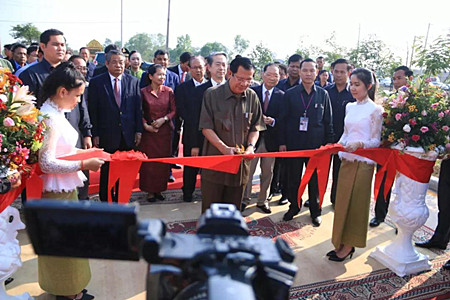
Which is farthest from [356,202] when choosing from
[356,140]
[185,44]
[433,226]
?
[185,44]

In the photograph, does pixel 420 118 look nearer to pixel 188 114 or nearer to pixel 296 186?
pixel 296 186

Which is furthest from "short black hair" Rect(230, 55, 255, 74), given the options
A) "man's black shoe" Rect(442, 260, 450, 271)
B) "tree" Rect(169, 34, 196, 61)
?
"tree" Rect(169, 34, 196, 61)

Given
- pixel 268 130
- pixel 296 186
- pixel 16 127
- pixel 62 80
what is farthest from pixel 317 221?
pixel 16 127

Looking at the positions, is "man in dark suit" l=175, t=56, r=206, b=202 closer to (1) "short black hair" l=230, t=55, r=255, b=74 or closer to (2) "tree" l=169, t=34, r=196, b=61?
(1) "short black hair" l=230, t=55, r=255, b=74

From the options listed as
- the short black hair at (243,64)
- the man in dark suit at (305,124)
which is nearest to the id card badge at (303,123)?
the man in dark suit at (305,124)

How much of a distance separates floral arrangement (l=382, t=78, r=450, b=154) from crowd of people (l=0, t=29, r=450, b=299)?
0.13 meters

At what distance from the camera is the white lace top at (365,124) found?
9.95ft

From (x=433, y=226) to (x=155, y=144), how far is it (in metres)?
3.41

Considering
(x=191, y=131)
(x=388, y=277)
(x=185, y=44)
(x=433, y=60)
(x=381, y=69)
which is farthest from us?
(x=185, y=44)

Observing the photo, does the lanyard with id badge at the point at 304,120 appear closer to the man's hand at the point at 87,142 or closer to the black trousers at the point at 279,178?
the black trousers at the point at 279,178

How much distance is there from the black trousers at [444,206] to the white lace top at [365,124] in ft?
3.19

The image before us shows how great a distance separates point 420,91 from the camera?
3014mm

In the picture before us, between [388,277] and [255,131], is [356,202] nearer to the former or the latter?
[388,277]

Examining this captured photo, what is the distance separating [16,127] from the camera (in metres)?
2.01
